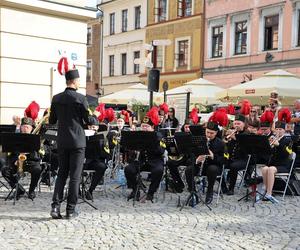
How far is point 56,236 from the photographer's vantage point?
19.5 ft

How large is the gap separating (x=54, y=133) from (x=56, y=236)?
2.31m

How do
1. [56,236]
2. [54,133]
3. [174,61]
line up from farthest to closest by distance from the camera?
[174,61] < [54,133] < [56,236]

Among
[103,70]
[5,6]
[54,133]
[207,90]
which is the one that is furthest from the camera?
[103,70]

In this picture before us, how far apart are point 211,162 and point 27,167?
3.02 meters

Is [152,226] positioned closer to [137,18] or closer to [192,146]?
[192,146]

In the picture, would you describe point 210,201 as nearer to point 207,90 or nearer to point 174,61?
point 207,90

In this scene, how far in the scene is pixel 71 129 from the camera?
6.87 meters

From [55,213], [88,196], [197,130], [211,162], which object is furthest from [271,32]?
[55,213]

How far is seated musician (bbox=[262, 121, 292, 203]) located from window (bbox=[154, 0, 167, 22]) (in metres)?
25.9

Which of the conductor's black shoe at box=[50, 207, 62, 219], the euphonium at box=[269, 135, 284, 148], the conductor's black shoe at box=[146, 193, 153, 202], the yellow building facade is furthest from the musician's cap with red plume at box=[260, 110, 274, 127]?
the yellow building facade

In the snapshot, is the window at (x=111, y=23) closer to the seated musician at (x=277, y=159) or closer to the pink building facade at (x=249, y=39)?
the pink building facade at (x=249, y=39)

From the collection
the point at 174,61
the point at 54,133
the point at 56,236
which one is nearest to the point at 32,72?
the point at 54,133

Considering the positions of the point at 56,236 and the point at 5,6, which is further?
the point at 5,6

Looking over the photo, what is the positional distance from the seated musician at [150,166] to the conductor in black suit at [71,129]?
6.20 ft
